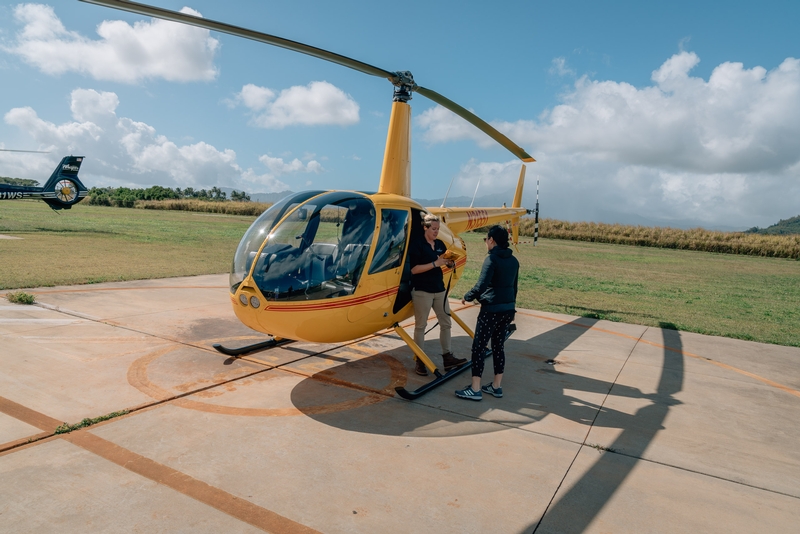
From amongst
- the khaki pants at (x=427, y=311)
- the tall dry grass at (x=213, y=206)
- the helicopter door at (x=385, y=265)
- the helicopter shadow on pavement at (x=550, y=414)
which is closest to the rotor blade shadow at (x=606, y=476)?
the helicopter shadow on pavement at (x=550, y=414)

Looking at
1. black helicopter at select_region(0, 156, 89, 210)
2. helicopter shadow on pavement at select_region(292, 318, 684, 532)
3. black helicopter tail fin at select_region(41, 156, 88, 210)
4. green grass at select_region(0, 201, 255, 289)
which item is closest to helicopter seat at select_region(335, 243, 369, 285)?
helicopter shadow on pavement at select_region(292, 318, 684, 532)

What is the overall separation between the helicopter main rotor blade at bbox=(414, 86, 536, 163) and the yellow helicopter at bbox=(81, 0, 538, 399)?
27.7 inches

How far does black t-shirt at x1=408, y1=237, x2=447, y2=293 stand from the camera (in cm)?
605

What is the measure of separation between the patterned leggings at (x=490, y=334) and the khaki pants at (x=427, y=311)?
83cm

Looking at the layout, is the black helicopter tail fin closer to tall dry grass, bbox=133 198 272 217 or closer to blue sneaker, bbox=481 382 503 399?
tall dry grass, bbox=133 198 272 217

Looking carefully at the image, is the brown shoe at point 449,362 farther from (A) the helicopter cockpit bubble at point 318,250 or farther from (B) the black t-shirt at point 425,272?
(A) the helicopter cockpit bubble at point 318,250

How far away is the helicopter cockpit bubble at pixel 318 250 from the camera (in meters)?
5.08

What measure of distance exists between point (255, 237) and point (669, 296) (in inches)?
545

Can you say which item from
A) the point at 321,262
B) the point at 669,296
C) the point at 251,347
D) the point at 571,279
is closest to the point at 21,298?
the point at 251,347

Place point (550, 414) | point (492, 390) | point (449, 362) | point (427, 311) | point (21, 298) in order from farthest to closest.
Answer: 1. point (21, 298)
2. point (449, 362)
3. point (427, 311)
4. point (492, 390)
5. point (550, 414)

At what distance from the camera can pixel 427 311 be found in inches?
244

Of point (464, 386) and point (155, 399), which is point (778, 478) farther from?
point (155, 399)

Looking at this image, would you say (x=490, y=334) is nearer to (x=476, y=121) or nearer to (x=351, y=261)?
(x=351, y=261)

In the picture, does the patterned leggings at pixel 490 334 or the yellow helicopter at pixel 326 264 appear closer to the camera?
the yellow helicopter at pixel 326 264
